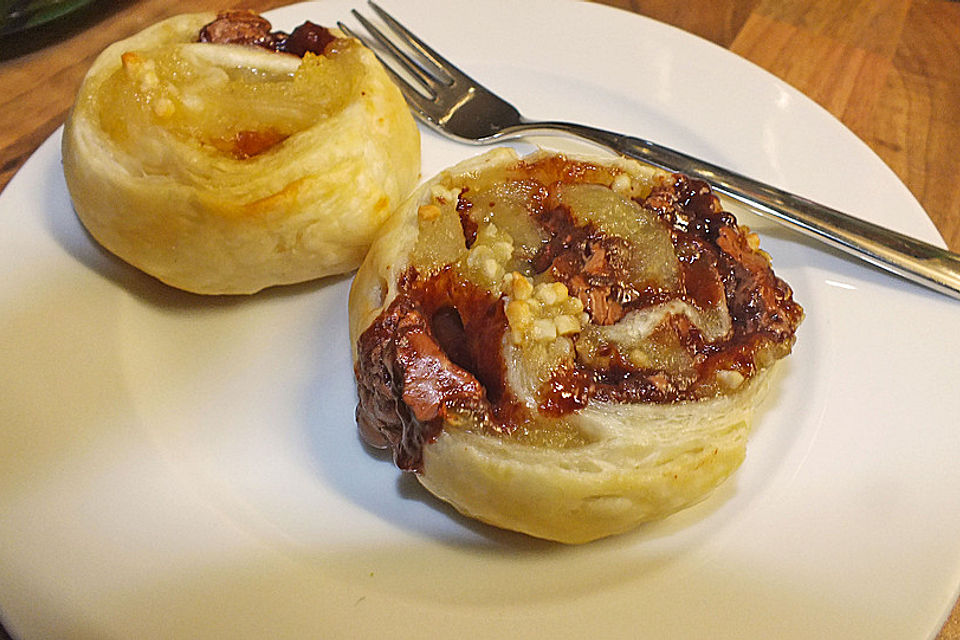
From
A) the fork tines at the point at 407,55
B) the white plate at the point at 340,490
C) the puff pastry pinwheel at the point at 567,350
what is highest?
the fork tines at the point at 407,55

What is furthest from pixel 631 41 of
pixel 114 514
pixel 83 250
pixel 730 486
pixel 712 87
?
pixel 114 514

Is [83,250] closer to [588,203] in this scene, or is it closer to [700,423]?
[588,203]

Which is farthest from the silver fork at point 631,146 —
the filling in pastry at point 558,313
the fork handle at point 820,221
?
the filling in pastry at point 558,313

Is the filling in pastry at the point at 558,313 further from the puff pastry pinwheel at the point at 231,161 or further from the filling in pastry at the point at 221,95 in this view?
the filling in pastry at the point at 221,95

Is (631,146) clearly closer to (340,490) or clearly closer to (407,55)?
(407,55)

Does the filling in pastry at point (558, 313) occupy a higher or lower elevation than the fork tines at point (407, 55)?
lower

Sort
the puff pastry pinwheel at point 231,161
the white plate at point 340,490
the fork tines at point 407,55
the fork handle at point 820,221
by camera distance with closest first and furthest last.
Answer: the white plate at point 340,490 → the puff pastry pinwheel at point 231,161 → the fork handle at point 820,221 → the fork tines at point 407,55
